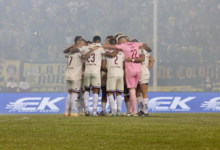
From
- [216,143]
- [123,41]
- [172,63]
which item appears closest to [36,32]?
[172,63]

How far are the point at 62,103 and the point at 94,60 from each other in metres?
4.35

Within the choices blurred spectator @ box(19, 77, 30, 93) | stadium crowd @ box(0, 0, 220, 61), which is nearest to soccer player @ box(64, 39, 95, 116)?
blurred spectator @ box(19, 77, 30, 93)

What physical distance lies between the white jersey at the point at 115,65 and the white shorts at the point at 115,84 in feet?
0.28

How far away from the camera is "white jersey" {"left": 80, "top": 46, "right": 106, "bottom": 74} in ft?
22.0

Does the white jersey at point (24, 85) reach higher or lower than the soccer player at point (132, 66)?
lower

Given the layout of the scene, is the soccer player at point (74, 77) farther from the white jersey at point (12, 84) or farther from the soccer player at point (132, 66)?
the white jersey at point (12, 84)

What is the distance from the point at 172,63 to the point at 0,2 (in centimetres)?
897

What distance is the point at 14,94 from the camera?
35.2 ft

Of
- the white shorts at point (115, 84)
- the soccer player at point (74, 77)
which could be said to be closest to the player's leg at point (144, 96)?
the white shorts at point (115, 84)

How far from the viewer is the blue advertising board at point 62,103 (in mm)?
10562

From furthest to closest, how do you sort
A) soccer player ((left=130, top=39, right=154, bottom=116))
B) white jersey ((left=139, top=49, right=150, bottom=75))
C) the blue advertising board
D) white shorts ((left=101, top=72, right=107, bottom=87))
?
1. the blue advertising board
2. white shorts ((left=101, top=72, right=107, bottom=87))
3. white jersey ((left=139, top=49, right=150, bottom=75))
4. soccer player ((left=130, top=39, right=154, bottom=116))

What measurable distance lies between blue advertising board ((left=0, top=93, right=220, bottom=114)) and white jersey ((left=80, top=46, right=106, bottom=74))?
13.9 feet

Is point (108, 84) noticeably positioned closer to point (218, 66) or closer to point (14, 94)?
point (14, 94)

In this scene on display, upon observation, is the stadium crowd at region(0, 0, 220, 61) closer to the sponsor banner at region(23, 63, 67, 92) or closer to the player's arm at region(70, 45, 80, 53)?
the sponsor banner at region(23, 63, 67, 92)
